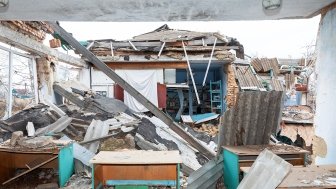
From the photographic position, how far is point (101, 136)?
23.8ft

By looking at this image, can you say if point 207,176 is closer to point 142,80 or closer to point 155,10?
point 155,10

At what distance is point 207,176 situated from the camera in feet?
13.9

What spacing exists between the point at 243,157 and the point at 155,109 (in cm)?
363

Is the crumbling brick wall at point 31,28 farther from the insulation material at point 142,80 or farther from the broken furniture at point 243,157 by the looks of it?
the broken furniture at point 243,157

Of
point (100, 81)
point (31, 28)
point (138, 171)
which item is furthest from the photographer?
point (100, 81)

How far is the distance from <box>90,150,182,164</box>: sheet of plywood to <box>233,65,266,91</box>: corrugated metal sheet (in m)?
10.1

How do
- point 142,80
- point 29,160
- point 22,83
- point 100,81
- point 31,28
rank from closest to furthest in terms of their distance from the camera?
1. point 29,160
2. point 31,28
3. point 22,83
4. point 142,80
5. point 100,81

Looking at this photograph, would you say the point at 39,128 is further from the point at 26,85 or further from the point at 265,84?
the point at 265,84

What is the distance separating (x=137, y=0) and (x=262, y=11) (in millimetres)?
1386

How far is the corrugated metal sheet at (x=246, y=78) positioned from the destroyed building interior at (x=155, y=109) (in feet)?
0.22

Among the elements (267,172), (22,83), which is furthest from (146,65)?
(267,172)

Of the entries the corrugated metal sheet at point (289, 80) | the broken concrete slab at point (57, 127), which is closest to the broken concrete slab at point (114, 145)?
the broken concrete slab at point (57, 127)

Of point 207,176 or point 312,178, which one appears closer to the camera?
point 312,178

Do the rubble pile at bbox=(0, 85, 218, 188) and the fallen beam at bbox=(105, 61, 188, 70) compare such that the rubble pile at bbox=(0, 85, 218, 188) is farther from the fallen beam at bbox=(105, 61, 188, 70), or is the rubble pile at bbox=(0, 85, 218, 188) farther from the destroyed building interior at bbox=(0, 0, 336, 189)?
the fallen beam at bbox=(105, 61, 188, 70)
